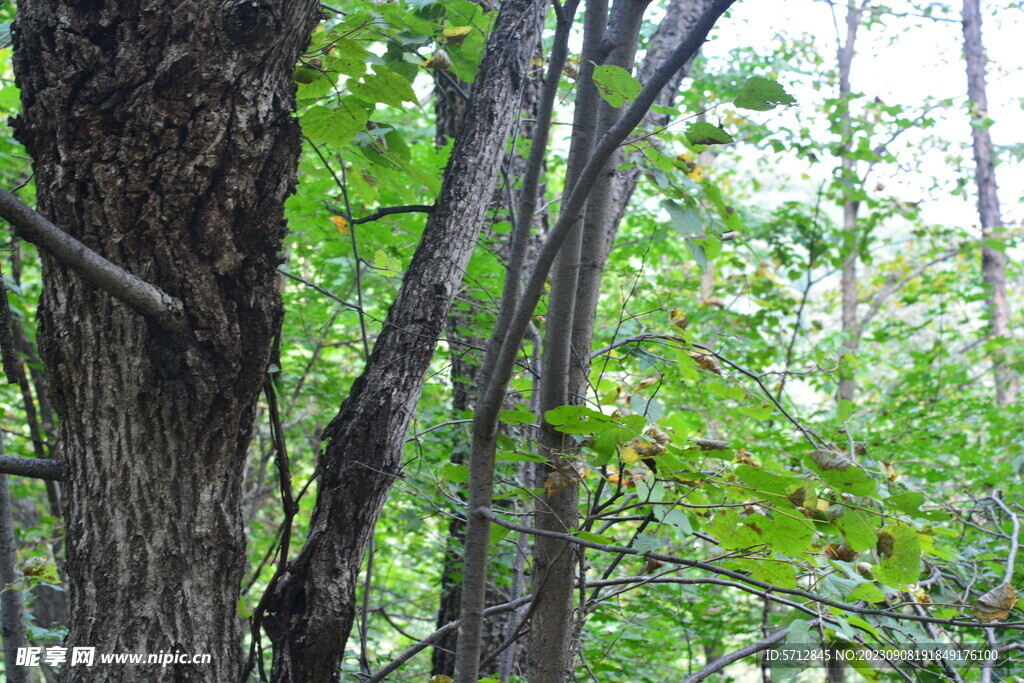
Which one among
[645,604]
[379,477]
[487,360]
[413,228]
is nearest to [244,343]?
[487,360]

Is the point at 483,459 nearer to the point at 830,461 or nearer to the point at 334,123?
the point at 830,461

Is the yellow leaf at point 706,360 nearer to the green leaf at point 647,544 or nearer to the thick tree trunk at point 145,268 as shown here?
the green leaf at point 647,544

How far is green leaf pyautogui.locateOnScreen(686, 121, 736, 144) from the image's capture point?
1398mm

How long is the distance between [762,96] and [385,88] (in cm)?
91

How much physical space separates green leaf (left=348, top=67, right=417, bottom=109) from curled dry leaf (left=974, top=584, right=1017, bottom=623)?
1739 mm

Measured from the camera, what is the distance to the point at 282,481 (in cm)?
178

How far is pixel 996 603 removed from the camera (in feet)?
4.88

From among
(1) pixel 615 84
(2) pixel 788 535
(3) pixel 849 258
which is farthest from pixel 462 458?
(3) pixel 849 258

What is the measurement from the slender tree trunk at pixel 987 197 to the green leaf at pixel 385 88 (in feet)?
24.8

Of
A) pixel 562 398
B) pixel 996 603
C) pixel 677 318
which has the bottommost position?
pixel 996 603

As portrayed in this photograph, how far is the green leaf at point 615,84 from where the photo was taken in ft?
4.09

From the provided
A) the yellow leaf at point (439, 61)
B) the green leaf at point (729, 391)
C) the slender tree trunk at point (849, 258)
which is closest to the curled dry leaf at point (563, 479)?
the green leaf at point (729, 391)

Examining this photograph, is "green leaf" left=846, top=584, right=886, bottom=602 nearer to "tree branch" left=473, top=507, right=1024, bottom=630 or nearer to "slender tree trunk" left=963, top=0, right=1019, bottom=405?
"tree branch" left=473, top=507, right=1024, bottom=630

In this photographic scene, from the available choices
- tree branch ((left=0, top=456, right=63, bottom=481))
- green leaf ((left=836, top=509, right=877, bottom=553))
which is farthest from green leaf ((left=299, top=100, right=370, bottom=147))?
green leaf ((left=836, top=509, right=877, bottom=553))
